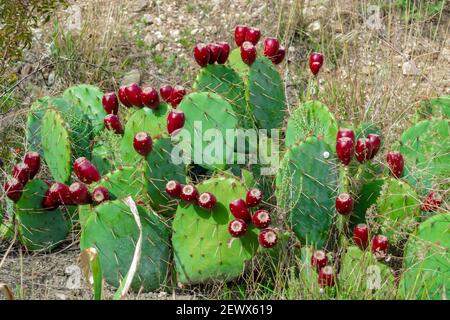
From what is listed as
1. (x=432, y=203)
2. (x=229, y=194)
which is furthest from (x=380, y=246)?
(x=229, y=194)

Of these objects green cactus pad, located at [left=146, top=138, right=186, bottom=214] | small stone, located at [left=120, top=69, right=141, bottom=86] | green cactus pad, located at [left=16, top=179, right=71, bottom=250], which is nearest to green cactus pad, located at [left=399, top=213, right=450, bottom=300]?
green cactus pad, located at [left=146, top=138, right=186, bottom=214]

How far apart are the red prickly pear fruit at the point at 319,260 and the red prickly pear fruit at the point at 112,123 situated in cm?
107

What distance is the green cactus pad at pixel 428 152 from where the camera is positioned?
3.63 metres

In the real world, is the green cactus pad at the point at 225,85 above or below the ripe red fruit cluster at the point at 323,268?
above

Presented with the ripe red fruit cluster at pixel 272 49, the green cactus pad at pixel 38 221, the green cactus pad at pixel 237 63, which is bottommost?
the green cactus pad at pixel 38 221

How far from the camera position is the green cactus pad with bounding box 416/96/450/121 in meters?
3.91

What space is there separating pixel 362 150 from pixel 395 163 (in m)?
0.19

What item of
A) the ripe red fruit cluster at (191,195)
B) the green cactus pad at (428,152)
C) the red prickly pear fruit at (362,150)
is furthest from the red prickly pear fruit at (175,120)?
the green cactus pad at (428,152)

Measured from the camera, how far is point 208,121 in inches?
141

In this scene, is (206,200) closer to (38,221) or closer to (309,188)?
(309,188)

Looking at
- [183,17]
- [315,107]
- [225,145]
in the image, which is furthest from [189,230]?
[183,17]

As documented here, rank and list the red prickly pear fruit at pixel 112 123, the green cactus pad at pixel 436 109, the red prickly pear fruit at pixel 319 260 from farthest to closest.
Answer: the green cactus pad at pixel 436 109
the red prickly pear fruit at pixel 112 123
the red prickly pear fruit at pixel 319 260

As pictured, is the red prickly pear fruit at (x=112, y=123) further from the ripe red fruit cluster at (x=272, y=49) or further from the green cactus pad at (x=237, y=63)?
the ripe red fruit cluster at (x=272, y=49)
